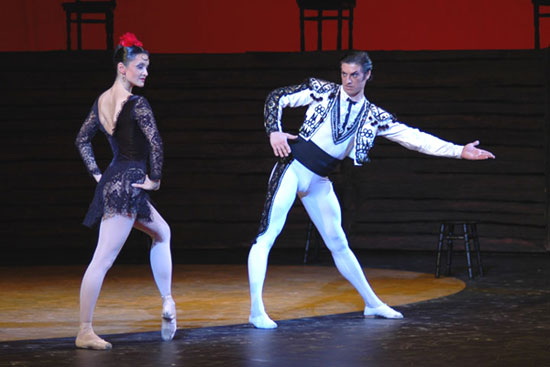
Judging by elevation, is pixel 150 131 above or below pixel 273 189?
above

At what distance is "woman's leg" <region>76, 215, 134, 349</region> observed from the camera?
4.77 meters

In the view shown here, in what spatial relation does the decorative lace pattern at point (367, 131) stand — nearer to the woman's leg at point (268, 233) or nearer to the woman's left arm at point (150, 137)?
the woman's leg at point (268, 233)

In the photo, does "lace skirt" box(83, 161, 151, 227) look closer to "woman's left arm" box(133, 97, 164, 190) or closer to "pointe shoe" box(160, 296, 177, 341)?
"woman's left arm" box(133, 97, 164, 190)

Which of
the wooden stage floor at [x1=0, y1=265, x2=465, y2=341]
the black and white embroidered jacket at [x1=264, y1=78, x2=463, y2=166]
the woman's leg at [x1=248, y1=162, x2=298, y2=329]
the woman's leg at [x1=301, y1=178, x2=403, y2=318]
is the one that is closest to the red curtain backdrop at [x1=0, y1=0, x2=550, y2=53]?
the wooden stage floor at [x1=0, y1=265, x2=465, y2=341]

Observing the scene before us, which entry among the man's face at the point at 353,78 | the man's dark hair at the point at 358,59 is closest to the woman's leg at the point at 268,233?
the man's face at the point at 353,78

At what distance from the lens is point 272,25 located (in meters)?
10.4

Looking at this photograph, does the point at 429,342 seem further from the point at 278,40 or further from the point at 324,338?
the point at 278,40

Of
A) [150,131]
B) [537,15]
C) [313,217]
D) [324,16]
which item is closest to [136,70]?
[150,131]

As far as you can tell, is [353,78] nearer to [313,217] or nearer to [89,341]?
[313,217]

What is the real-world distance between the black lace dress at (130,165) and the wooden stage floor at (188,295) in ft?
2.95

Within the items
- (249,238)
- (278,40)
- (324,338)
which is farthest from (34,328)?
(278,40)

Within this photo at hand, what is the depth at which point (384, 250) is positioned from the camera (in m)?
10.2

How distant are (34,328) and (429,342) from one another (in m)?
2.25

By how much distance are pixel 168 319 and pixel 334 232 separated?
1204 millimetres
